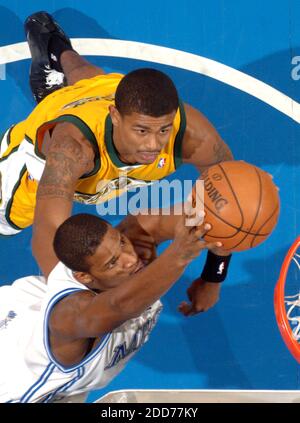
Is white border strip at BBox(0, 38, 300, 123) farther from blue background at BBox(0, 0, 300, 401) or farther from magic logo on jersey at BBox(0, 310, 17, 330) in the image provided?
magic logo on jersey at BBox(0, 310, 17, 330)

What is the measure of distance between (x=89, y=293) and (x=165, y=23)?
256 centimetres

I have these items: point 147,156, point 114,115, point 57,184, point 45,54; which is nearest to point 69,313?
point 57,184

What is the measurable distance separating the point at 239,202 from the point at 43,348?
3.03ft

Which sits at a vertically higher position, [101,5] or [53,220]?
[101,5]

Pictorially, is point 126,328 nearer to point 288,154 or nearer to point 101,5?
point 288,154

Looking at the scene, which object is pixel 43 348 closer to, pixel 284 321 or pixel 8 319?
pixel 8 319

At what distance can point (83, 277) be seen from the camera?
3215mm

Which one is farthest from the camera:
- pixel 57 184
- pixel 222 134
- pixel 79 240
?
pixel 222 134

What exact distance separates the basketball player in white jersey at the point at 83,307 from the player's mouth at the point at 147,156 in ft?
0.81

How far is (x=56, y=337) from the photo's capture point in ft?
10.4

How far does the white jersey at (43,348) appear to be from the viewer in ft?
10.7

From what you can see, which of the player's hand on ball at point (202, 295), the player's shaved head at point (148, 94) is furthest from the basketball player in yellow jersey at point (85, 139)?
the player's hand on ball at point (202, 295)

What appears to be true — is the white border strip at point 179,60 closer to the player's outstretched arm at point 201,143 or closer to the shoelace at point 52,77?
the shoelace at point 52,77

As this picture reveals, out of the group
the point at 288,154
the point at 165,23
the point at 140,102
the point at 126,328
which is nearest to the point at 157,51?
the point at 165,23
